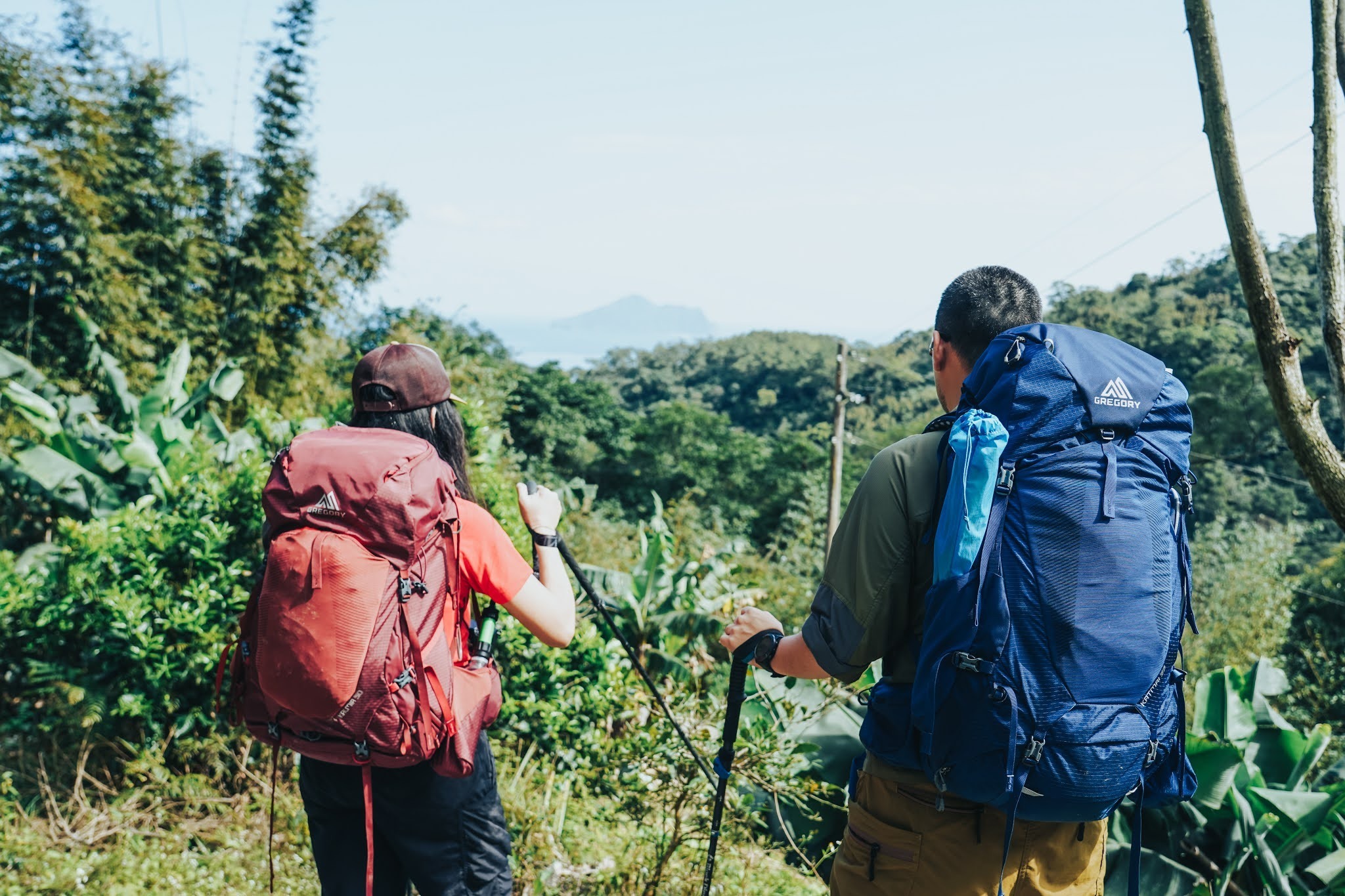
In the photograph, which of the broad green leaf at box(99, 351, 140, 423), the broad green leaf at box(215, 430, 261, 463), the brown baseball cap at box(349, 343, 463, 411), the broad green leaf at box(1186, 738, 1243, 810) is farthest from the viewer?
the broad green leaf at box(99, 351, 140, 423)

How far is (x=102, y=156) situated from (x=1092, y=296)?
37.5 m

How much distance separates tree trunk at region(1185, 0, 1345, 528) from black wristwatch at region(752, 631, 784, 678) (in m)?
1.50

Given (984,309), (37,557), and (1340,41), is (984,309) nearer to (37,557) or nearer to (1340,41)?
(1340,41)

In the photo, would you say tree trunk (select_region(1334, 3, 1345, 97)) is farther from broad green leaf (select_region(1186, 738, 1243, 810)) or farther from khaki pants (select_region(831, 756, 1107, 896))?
khaki pants (select_region(831, 756, 1107, 896))

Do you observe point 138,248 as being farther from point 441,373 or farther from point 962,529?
point 962,529

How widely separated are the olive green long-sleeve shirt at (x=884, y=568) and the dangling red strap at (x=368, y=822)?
823 mm

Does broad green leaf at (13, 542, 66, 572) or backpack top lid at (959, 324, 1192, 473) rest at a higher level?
backpack top lid at (959, 324, 1192, 473)

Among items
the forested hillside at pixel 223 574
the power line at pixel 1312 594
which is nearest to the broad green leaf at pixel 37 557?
the forested hillside at pixel 223 574

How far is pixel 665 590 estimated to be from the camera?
4.51 metres

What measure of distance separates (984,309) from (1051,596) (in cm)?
52

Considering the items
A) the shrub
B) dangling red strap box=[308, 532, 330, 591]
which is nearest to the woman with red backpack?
dangling red strap box=[308, 532, 330, 591]

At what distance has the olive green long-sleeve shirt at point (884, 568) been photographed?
4.53 ft

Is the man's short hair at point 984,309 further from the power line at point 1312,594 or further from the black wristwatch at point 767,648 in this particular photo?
the power line at point 1312,594

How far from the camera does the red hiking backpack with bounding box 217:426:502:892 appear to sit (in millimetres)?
1518
